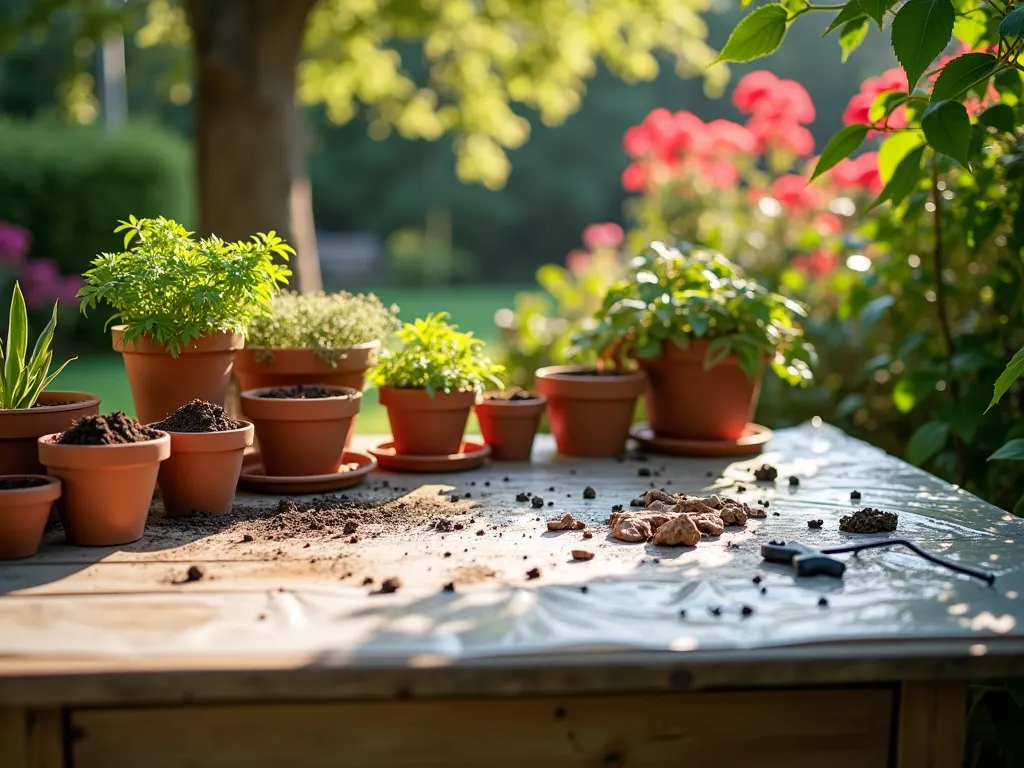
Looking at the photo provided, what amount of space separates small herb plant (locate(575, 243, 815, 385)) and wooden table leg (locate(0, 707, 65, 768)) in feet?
5.89

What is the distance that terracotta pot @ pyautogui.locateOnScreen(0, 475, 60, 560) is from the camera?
5.74 ft

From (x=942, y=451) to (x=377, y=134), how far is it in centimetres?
757

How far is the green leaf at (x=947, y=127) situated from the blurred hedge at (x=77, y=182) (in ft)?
33.0

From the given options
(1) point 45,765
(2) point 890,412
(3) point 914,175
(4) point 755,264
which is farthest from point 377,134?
(1) point 45,765

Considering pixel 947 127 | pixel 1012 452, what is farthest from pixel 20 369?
pixel 1012 452

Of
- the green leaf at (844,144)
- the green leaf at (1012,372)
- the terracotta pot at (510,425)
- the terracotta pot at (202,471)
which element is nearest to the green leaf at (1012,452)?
the green leaf at (1012,372)

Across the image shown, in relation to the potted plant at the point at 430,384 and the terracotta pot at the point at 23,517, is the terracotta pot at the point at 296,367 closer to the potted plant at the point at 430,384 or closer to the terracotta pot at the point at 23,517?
the potted plant at the point at 430,384

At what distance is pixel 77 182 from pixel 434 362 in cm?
959

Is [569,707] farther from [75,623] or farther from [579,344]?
[579,344]

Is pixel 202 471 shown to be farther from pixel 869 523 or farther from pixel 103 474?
pixel 869 523

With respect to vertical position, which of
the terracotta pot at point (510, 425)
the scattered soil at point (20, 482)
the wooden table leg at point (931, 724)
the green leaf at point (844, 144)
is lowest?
the wooden table leg at point (931, 724)

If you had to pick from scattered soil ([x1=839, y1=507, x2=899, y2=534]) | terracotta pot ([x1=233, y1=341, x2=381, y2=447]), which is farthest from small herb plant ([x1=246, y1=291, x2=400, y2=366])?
scattered soil ([x1=839, y1=507, x2=899, y2=534])

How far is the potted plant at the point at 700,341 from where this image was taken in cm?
276

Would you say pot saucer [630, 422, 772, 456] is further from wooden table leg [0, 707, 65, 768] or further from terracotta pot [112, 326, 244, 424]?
wooden table leg [0, 707, 65, 768]
